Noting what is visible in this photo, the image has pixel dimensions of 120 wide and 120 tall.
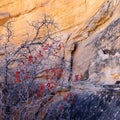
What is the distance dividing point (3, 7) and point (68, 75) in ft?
11.1

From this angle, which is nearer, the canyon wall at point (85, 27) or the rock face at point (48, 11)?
the canyon wall at point (85, 27)

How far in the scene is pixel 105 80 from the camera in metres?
6.20

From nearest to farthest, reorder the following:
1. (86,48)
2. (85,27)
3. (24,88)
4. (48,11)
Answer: (24,88) < (86,48) < (85,27) < (48,11)

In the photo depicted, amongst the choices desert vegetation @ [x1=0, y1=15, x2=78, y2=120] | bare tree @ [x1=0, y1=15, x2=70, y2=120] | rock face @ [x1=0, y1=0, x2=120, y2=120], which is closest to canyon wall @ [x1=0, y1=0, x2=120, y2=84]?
rock face @ [x1=0, y1=0, x2=120, y2=120]

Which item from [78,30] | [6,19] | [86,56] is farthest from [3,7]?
[86,56]

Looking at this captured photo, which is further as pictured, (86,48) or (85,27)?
(85,27)

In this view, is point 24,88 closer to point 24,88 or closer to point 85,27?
point 24,88

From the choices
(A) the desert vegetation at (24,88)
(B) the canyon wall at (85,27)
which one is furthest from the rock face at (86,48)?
(A) the desert vegetation at (24,88)

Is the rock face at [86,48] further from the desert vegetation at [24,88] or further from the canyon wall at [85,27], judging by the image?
the desert vegetation at [24,88]

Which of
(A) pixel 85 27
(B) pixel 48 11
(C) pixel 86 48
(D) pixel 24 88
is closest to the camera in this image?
(D) pixel 24 88

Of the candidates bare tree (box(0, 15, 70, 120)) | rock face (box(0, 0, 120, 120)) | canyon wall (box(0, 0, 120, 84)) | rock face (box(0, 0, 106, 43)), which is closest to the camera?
rock face (box(0, 0, 120, 120))

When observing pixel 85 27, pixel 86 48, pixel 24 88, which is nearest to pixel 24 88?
pixel 24 88

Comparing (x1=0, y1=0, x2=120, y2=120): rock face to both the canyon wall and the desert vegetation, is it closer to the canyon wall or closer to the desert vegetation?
the canyon wall

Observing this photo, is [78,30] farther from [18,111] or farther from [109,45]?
[18,111]
